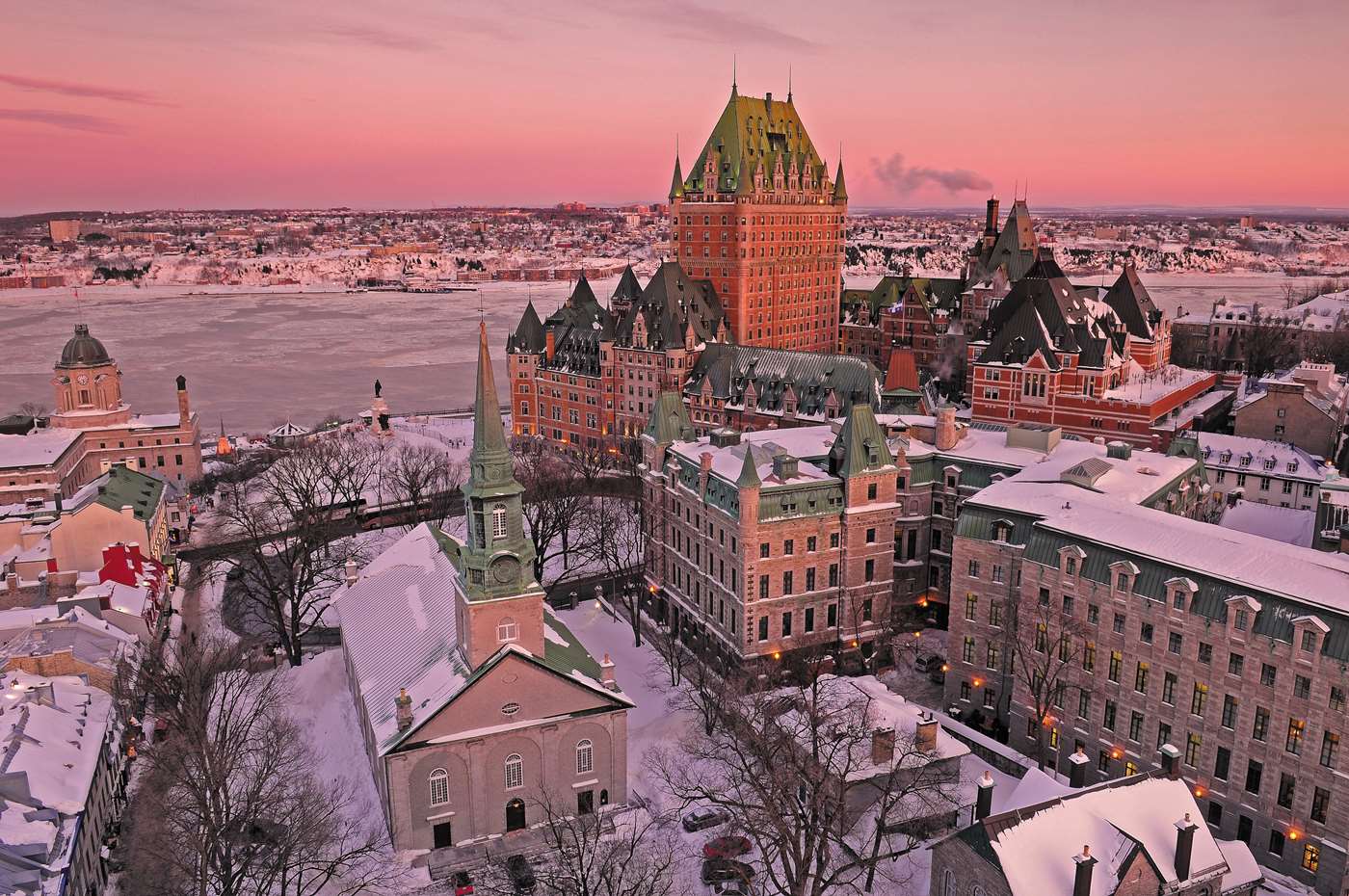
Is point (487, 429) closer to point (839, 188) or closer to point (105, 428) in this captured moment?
point (105, 428)

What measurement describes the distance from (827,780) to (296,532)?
5492 cm

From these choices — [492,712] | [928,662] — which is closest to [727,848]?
[492,712]

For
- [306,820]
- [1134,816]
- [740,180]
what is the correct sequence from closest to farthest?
[1134,816] → [306,820] → [740,180]

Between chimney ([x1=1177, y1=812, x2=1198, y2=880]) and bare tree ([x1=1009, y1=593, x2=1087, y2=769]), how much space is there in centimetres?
1318

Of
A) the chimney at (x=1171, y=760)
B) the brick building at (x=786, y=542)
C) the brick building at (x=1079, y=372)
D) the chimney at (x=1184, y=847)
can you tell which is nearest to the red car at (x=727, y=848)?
the brick building at (x=786, y=542)

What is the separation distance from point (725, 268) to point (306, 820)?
340 feet

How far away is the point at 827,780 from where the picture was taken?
4106 centimetres

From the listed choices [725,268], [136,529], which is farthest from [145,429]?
[725,268]

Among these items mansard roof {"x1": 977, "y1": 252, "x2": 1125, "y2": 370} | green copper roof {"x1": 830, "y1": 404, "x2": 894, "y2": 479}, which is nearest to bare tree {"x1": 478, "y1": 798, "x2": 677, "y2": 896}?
green copper roof {"x1": 830, "y1": 404, "x2": 894, "y2": 479}

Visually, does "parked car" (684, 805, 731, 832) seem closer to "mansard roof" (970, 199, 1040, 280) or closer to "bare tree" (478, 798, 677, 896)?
"bare tree" (478, 798, 677, 896)

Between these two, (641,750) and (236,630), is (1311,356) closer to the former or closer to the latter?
(641,750)

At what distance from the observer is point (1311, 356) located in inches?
5182

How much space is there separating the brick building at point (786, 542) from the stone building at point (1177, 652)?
790 cm

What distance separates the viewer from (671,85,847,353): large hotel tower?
133 m
